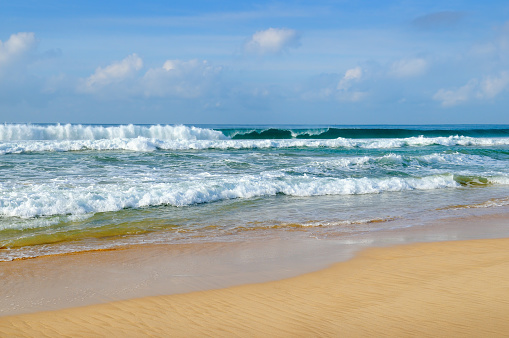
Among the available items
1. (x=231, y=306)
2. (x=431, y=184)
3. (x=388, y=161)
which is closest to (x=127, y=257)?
(x=231, y=306)

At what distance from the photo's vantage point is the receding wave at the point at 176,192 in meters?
7.72

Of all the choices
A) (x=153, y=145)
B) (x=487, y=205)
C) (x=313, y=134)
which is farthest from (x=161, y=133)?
(x=487, y=205)

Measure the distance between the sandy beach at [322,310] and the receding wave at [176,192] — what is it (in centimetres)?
445

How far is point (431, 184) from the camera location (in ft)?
40.3

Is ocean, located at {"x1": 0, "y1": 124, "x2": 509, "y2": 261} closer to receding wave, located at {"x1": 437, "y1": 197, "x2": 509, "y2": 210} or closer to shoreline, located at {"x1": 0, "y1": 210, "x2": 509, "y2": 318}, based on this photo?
receding wave, located at {"x1": 437, "y1": 197, "x2": 509, "y2": 210}

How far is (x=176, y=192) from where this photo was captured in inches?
357

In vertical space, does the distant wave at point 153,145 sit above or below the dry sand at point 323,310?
above

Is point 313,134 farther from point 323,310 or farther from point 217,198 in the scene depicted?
point 323,310

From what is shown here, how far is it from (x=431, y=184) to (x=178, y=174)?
6938mm

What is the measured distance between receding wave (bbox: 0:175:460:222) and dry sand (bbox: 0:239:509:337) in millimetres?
4458

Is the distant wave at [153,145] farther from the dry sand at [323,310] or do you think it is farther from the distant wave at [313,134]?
the dry sand at [323,310]

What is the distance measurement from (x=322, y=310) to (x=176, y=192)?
19.2 ft

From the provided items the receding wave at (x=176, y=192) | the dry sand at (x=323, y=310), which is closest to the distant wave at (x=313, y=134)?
the receding wave at (x=176, y=192)

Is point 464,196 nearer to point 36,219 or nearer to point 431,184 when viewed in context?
point 431,184
